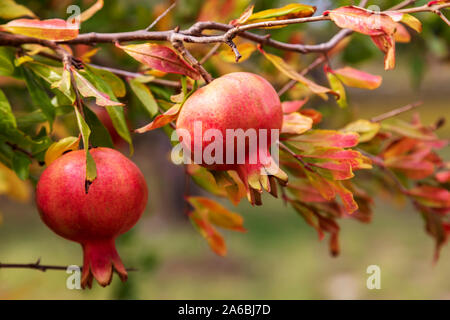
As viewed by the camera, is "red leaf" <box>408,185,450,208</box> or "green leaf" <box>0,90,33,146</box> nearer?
"green leaf" <box>0,90,33,146</box>

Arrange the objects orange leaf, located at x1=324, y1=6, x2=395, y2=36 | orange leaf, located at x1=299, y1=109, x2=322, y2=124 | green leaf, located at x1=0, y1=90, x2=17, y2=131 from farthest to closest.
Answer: orange leaf, located at x1=299, y1=109, x2=322, y2=124
green leaf, located at x1=0, y1=90, x2=17, y2=131
orange leaf, located at x1=324, y1=6, x2=395, y2=36

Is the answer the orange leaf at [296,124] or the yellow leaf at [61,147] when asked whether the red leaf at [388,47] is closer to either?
the orange leaf at [296,124]

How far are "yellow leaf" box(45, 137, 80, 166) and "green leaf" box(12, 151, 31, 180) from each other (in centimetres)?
5

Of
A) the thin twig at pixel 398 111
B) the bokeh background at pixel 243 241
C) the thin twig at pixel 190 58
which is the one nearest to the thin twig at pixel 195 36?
the thin twig at pixel 190 58

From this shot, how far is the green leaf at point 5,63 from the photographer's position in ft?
1.39

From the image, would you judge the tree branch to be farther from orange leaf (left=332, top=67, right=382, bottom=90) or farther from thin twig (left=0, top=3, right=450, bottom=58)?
orange leaf (left=332, top=67, right=382, bottom=90)

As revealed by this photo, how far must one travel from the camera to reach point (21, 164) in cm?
44

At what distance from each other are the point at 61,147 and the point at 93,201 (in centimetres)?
7

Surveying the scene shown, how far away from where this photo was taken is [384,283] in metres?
2.05

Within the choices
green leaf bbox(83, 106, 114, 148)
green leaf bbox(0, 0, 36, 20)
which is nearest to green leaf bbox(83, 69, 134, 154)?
green leaf bbox(83, 106, 114, 148)

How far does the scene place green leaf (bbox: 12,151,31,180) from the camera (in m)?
0.44

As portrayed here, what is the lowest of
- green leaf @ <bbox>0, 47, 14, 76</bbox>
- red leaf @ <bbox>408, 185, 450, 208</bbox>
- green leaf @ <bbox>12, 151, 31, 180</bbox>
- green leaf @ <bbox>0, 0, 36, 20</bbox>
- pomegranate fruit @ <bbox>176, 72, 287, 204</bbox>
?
pomegranate fruit @ <bbox>176, 72, 287, 204</bbox>

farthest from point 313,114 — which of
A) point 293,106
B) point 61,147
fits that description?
point 61,147

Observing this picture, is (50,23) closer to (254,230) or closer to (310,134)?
(310,134)
